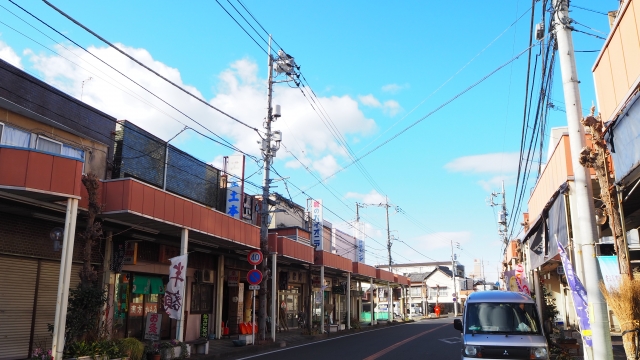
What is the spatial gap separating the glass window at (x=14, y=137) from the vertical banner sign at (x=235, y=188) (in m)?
11.1

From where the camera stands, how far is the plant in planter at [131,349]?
41.0 ft

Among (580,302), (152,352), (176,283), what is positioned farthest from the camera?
(176,283)

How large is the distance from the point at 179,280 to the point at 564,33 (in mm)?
11710

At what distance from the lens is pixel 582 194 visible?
7.81 m

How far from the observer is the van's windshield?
33.4 ft

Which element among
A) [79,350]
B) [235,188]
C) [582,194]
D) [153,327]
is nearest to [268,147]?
[235,188]

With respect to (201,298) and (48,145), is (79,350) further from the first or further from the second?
(201,298)

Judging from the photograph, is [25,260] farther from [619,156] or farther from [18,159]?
[619,156]

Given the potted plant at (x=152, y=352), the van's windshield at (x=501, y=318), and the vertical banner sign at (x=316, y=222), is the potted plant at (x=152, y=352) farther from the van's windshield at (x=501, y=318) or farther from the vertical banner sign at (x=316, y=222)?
the vertical banner sign at (x=316, y=222)

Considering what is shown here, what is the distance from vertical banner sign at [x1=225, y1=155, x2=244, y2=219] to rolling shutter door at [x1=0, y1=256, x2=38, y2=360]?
1064 cm

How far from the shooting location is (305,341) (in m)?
23.4

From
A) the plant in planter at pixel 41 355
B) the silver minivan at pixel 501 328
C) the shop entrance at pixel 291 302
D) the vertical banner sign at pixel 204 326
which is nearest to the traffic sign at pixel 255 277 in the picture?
the vertical banner sign at pixel 204 326

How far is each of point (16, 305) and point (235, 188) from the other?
11.9 meters

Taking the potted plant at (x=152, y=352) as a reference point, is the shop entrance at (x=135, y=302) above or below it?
above
